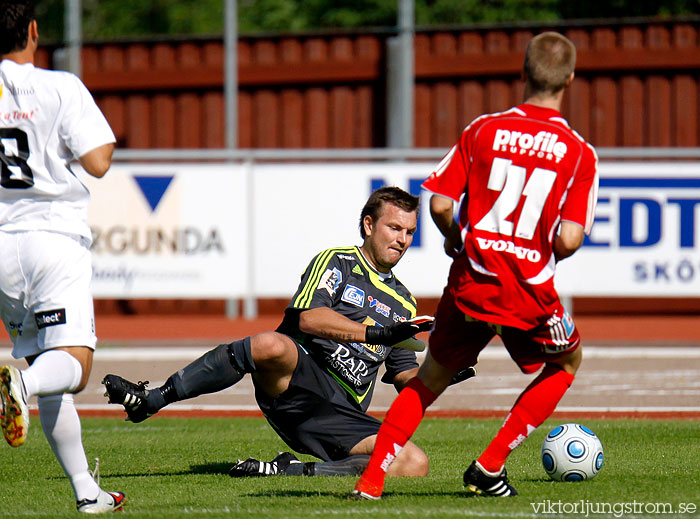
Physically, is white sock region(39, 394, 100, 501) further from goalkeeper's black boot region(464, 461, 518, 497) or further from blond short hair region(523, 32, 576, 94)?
blond short hair region(523, 32, 576, 94)

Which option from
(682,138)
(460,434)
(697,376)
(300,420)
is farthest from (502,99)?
(300,420)

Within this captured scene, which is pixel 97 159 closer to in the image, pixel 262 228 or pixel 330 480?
pixel 330 480

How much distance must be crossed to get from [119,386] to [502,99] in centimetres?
1340

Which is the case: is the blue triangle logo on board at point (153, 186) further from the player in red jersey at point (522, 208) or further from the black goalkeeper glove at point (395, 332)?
the player in red jersey at point (522, 208)

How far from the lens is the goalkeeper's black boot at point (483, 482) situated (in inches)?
196

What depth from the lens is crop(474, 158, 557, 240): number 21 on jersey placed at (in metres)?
4.70

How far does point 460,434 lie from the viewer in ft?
25.7

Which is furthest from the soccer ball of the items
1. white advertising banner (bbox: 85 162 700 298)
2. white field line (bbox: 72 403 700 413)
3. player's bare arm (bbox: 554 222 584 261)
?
white advertising banner (bbox: 85 162 700 298)

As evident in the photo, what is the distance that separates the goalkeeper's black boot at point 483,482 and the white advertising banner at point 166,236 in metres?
9.95

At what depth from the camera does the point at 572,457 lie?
5.65m

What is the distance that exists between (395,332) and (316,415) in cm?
97

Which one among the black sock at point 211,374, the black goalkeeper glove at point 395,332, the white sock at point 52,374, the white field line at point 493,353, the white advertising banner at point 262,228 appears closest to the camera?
the white sock at point 52,374

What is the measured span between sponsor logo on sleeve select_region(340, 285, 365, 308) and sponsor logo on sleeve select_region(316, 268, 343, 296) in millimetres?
65

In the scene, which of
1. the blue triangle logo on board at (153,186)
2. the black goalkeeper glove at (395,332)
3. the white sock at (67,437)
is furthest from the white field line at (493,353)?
the white sock at (67,437)
